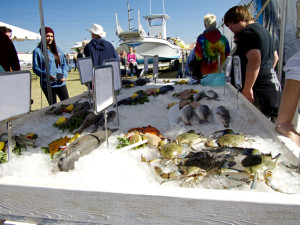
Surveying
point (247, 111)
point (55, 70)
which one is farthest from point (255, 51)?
point (55, 70)

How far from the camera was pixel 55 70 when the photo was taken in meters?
3.79

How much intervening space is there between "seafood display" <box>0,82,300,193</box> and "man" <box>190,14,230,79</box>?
1.99m

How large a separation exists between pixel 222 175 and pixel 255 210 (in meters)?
0.36

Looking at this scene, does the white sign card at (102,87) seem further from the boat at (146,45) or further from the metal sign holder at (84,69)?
the boat at (146,45)

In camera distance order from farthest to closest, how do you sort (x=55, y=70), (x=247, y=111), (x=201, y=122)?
(x=55, y=70)
(x=247, y=111)
(x=201, y=122)

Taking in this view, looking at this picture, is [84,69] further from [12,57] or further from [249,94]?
[249,94]

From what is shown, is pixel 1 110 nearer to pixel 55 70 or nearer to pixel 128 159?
pixel 128 159

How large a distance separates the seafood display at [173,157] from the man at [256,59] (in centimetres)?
46

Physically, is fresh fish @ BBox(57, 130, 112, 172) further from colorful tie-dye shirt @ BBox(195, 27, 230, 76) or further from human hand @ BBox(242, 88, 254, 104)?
colorful tie-dye shirt @ BBox(195, 27, 230, 76)

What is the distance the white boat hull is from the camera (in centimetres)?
1238

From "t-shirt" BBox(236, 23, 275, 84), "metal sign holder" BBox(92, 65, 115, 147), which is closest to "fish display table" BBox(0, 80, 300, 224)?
"metal sign holder" BBox(92, 65, 115, 147)

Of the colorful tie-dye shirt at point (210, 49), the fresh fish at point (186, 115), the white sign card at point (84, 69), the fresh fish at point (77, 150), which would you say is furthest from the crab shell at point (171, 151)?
the colorful tie-dye shirt at point (210, 49)

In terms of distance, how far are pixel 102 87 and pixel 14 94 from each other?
52 cm

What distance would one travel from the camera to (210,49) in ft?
12.6
